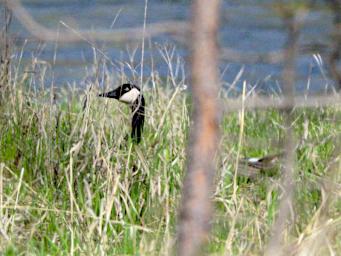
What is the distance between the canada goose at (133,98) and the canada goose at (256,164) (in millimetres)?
492

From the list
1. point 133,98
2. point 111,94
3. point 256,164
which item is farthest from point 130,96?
point 256,164

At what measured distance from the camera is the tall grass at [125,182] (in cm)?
382

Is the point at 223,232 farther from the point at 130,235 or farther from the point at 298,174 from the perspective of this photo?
the point at 298,174

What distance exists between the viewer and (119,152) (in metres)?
4.64

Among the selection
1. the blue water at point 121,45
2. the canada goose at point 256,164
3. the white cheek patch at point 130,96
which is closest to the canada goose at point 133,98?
the white cheek patch at point 130,96

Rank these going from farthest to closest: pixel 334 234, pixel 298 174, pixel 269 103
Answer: pixel 298 174 → pixel 334 234 → pixel 269 103

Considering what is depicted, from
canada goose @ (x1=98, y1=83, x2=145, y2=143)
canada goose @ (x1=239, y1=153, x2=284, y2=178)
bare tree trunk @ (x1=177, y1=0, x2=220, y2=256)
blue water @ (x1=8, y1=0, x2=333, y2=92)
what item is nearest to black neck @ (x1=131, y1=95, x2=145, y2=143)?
canada goose @ (x1=98, y1=83, x2=145, y2=143)

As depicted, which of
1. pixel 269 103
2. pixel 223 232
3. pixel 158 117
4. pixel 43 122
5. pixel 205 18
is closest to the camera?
pixel 205 18

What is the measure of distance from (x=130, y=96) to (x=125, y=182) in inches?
35.0

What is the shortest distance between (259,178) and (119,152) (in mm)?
589

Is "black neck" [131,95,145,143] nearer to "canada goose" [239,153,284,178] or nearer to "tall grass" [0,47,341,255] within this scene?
"tall grass" [0,47,341,255]

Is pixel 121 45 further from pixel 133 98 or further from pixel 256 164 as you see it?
pixel 256 164

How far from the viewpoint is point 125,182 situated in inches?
172

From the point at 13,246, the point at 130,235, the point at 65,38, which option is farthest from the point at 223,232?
the point at 65,38
